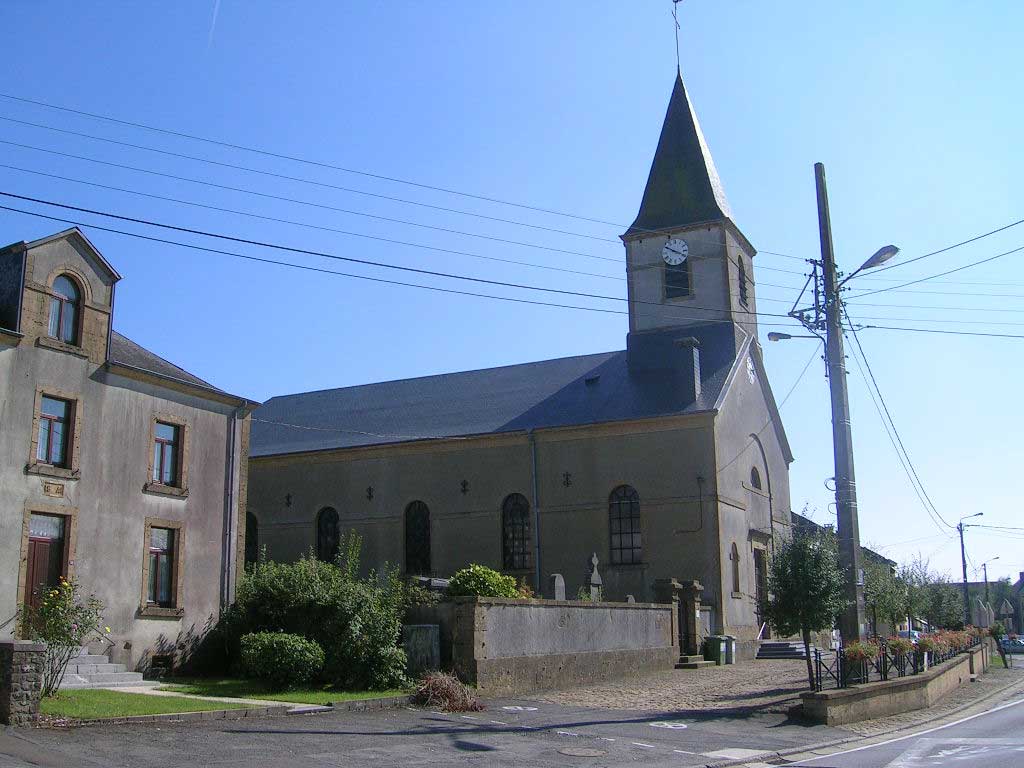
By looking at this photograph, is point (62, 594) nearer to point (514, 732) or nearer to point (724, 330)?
point (514, 732)

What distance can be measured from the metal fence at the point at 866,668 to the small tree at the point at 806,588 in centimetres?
74

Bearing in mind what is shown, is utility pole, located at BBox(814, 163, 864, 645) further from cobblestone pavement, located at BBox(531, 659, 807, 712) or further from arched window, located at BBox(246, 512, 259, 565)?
arched window, located at BBox(246, 512, 259, 565)

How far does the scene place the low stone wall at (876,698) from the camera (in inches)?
712

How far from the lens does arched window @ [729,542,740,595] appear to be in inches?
1323

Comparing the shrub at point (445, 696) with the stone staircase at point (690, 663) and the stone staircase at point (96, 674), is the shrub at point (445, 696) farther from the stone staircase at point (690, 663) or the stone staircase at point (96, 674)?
the stone staircase at point (690, 663)

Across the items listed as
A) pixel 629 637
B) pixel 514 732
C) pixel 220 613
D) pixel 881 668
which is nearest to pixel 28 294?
pixel 220 613

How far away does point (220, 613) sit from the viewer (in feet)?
79.2

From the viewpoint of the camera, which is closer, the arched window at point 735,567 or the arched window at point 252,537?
the arched window at point 735,567

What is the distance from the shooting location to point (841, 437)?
61.7 ft

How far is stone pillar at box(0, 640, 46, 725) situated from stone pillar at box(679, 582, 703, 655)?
767 inches

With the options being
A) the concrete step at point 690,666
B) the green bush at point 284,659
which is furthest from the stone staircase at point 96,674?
the concrete step at point 690,666

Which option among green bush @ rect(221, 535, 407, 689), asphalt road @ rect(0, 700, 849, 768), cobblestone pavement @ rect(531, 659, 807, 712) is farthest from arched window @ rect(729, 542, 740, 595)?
green bush @ rect(221, 535, 407, 689)

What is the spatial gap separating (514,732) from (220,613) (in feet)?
35.3

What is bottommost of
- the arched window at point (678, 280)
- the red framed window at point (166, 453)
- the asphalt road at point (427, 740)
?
the asphalt road at point (427, 740)
